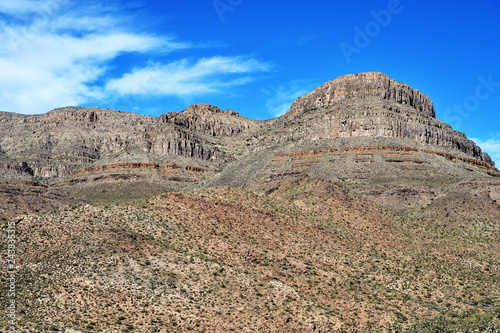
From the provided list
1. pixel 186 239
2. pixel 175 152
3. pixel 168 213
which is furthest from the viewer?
pixel 175 152

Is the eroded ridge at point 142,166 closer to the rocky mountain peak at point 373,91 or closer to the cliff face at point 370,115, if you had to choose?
the cliff face at point 370,115

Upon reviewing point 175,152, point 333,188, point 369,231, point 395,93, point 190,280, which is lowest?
point 190,280

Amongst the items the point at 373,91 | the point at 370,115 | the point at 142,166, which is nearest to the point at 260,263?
the point at 370,115

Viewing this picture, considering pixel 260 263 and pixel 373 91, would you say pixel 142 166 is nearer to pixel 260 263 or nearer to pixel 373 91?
pixel 373 91

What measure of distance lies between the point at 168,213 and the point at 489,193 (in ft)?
218

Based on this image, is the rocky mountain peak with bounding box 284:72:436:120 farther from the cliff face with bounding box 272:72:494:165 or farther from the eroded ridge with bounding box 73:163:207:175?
the eroded ridge with bounding box 73:163:207:175

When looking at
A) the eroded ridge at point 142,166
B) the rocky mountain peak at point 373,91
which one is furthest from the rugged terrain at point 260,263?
the eroded ridge at point 142,166

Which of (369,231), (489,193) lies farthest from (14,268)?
(489,193)

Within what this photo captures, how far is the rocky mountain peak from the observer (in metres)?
174

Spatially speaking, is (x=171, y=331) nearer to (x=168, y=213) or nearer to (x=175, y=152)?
(x=168, y=213)

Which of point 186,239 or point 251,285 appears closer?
point 251,285

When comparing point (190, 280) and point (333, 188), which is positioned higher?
point (333, 188)

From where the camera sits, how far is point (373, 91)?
174750 millimetres

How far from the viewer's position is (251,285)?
145ft
